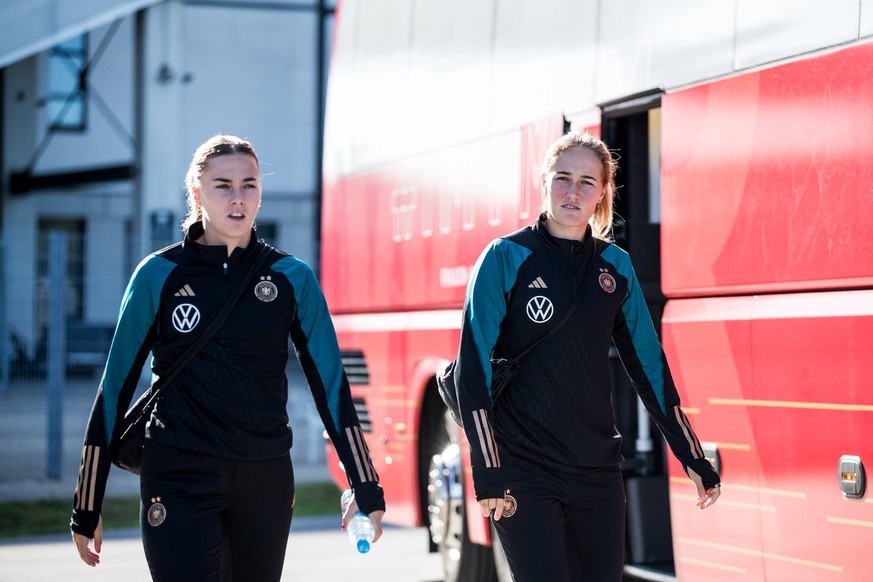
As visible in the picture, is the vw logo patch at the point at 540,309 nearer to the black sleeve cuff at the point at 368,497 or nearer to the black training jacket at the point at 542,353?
the black training jacket at the point at 542,353

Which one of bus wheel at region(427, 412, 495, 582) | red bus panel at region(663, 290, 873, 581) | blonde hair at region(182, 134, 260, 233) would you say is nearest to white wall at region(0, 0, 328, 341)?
bus wheel at region(427, 412, 495, 582)

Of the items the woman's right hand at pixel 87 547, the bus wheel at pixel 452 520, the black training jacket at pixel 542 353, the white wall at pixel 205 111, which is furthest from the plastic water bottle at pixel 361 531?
the white wall at pixel 205 111

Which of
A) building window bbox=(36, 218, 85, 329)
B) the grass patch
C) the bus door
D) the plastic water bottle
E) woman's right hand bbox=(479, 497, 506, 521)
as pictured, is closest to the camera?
the plastic water bottle

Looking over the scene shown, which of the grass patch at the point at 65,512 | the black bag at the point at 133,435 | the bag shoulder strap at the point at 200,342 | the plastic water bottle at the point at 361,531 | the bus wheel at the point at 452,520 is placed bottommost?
the grass patch at the point at 65,512

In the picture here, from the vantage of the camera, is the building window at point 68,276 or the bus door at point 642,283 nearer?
the bus door at point 642,283

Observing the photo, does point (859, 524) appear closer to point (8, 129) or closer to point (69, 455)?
point (69, 455)

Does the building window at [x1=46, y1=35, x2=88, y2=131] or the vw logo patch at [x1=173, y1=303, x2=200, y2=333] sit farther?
the building window at [x1=46, y1=35, x2=88, y2=131]

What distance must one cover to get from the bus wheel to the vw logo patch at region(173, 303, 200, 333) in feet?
11.8

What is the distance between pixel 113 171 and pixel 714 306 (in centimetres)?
2412

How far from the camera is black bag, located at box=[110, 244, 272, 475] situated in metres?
4.35

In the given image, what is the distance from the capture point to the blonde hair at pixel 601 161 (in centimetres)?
468

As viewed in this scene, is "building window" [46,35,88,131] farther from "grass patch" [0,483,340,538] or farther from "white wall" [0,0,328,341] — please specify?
"grass patch" [0,483,340,538]

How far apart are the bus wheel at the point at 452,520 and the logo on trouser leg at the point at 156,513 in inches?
142

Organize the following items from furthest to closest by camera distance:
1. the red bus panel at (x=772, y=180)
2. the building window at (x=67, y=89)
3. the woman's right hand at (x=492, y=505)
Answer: the building window at (x=67, y=89) → the red bus panel at (x=772, y=180) → the woman's right hand at (x=492, y=505)
